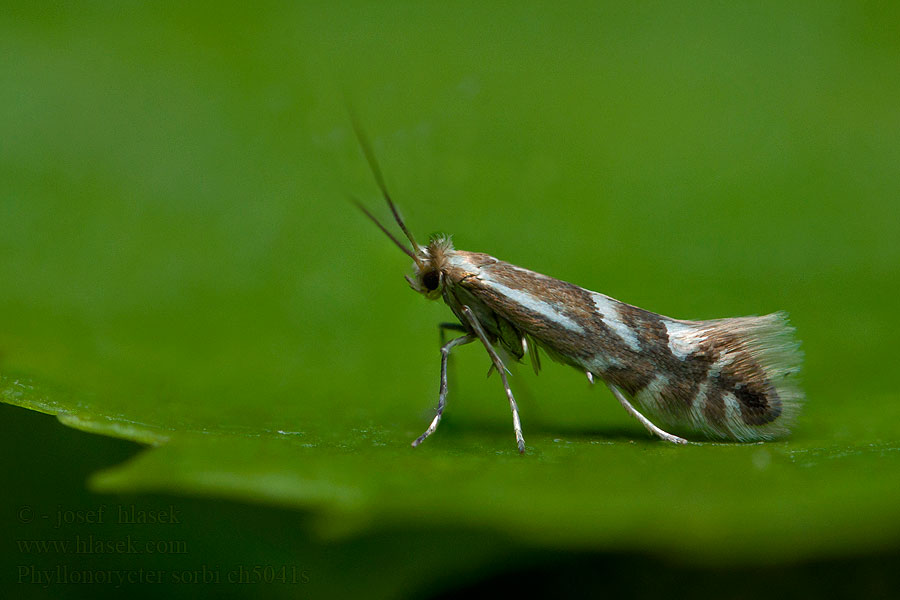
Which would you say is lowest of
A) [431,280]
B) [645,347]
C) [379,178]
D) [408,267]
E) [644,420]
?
[644,420]

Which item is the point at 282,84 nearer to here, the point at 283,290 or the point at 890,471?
the point at 283,290

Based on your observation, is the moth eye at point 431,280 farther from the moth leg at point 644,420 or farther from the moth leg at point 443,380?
the moth leg at point 644,420

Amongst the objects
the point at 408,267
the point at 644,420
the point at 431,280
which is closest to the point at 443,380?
the point at 431,280

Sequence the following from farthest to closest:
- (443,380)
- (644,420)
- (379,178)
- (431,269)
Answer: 1. (431,269)
2. (443,380)
3. (644,420)
4. (379,178)

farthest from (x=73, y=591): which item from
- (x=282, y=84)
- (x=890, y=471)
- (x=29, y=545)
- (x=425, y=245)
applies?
(x=282, y=84)

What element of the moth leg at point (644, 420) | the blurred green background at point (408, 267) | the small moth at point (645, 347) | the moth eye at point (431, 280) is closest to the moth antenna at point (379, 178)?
the small moth at point (645, 347)

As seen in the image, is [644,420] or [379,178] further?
[644,420]

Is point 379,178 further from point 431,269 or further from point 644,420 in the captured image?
point 644,420
